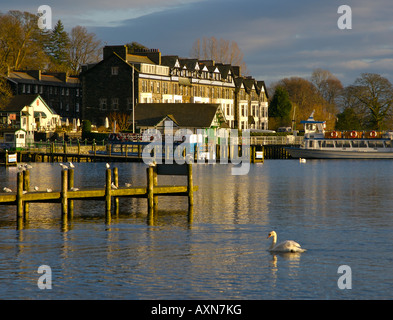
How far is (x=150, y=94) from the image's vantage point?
4550 inches

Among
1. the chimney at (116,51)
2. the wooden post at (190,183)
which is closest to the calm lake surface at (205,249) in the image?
the wooden post at (190,183)

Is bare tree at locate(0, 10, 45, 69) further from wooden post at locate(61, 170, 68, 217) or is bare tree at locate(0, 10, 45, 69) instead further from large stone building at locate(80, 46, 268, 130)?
wooden post at locate(61, 170, 68, 217)

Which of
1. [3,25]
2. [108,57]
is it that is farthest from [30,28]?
[108,57]

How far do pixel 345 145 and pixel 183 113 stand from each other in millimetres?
25474

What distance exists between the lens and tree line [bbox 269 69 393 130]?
399ft

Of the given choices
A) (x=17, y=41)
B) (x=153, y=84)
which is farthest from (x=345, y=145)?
(x=17, y=41)

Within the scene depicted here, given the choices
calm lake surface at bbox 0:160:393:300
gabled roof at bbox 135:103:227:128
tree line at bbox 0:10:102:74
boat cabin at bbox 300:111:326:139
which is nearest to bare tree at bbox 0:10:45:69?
tree line at bbox 0:10:102:74

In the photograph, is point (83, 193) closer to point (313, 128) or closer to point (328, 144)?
point (328, 144)

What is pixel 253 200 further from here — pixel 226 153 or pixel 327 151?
pixel 327 151

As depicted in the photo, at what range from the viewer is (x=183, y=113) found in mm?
104125

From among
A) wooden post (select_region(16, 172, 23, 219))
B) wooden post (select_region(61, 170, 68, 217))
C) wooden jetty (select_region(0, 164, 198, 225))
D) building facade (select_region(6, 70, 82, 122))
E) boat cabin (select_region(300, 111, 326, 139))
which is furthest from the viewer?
building facade (select_region(6, 70, 82, 122))

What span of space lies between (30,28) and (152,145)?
5467 cm

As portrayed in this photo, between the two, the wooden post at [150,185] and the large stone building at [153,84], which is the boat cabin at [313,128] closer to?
the large stone building at [153,84]

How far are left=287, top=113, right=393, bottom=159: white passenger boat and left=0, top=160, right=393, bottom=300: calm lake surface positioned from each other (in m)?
55.3
